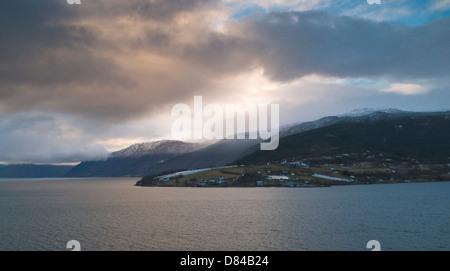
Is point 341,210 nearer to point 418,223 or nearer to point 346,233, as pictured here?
point 418,223

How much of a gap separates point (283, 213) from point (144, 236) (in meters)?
44.1

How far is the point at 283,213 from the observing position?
3620 inches
